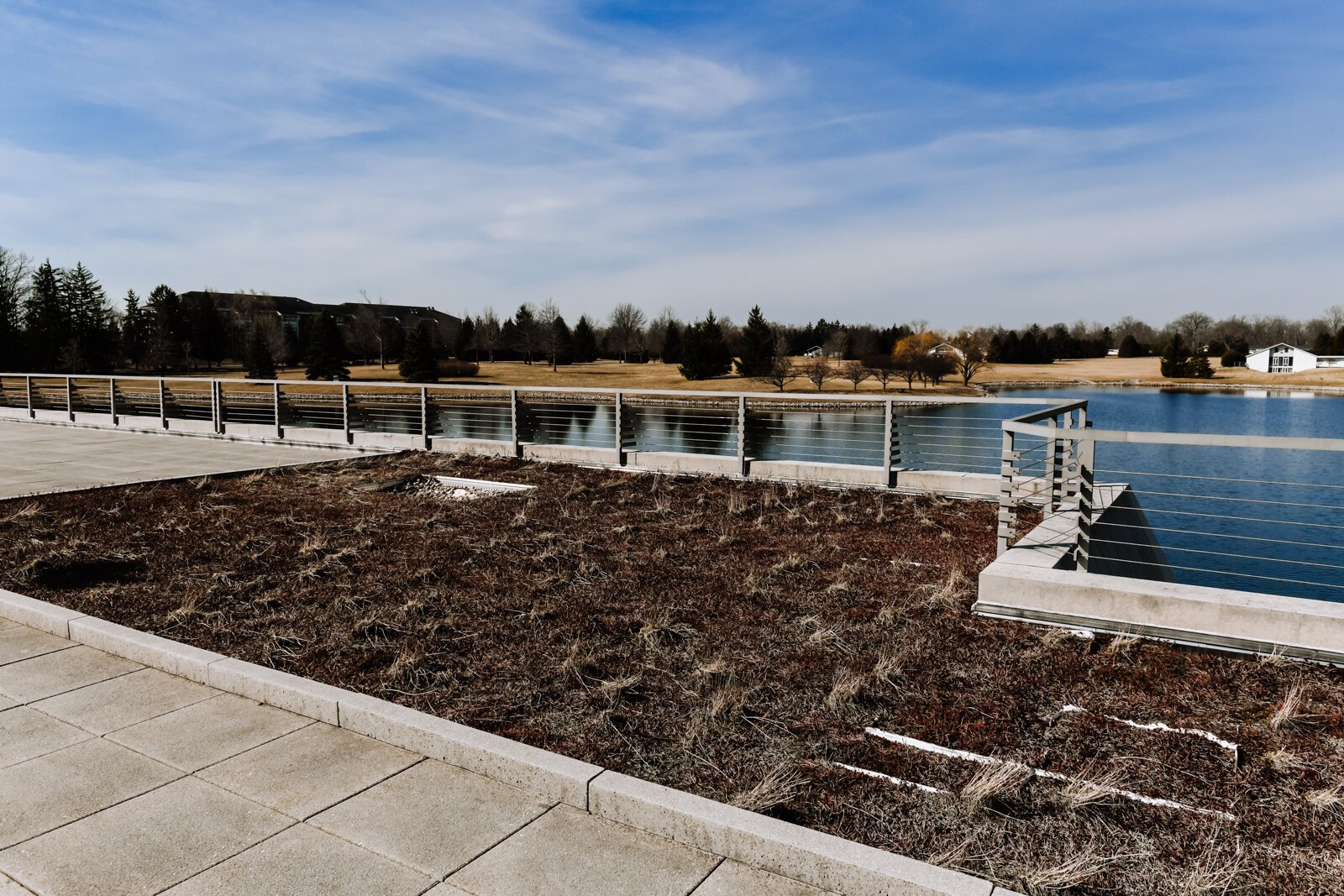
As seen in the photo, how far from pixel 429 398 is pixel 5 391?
66.2ft

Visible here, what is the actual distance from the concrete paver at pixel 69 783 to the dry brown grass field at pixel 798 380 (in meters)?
51.6

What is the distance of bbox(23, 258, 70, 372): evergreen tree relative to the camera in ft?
201

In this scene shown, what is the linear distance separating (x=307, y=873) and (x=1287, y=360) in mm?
111983

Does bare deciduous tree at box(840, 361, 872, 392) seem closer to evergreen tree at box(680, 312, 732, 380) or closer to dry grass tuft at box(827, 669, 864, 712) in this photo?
evergreen tree at box(680, 312, 732, 380)

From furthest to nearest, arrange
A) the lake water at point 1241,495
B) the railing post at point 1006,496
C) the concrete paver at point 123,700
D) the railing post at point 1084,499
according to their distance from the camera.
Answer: the lake water at point 1241,495
the railing post at point 1006,496
the railing post at point 1084,499
the concrete paver at point 123,700

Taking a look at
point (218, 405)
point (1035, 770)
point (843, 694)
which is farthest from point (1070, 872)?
point (218, 405)

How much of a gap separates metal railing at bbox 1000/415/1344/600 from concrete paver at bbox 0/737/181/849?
4.78 m

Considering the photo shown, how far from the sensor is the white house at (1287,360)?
8656cm

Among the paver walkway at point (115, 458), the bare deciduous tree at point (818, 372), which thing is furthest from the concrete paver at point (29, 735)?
the bare deciduous tree at point (818, 372)

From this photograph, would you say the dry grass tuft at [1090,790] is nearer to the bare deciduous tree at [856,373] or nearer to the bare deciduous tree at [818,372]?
the bare deciduous tree at [818,372]

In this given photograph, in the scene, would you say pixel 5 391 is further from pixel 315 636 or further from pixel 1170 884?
pixel 1170 884

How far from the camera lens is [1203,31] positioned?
10.7 meters

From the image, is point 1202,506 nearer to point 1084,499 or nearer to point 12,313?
point 1084,499

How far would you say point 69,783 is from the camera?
10.7 ft
